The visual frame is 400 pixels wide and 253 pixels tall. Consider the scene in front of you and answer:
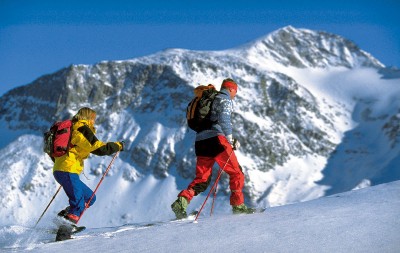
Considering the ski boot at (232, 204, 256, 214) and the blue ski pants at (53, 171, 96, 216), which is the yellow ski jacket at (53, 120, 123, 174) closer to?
the blue ski pants at (53, 171, 96, 216)

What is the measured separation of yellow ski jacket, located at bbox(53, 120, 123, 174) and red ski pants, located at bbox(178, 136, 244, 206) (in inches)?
58.8

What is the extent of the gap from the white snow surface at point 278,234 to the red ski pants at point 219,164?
1111mm

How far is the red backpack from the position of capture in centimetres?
676

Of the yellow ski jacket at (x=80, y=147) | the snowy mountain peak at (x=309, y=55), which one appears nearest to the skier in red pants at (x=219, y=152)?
the yellow ski jacket at (x=80, y=147)

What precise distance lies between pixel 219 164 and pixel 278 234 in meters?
2.75

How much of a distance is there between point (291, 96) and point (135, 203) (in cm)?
6691

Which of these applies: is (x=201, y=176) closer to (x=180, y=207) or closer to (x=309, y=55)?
(x=180, y=207)

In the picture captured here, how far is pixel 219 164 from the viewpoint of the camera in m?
7.66

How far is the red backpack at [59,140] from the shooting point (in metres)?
6.76

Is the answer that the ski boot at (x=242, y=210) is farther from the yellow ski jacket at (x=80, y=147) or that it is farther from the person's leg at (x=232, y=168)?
the yellow ski jacket at (x=80, y=147)

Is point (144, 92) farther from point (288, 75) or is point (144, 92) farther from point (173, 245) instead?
point (173, 245)

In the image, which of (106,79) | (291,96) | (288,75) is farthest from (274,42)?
(106,79)

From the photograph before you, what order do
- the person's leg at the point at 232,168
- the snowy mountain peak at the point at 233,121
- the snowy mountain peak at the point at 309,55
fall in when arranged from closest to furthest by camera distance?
the person's leg at the point at 232,168 → the snowy mountain peak at the point at 233,121 → the snowy mountain peak at the point at 309,55

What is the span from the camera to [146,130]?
158000 millimetres
